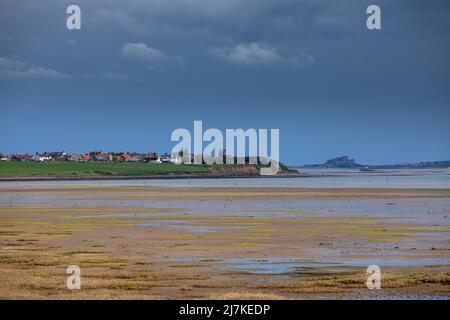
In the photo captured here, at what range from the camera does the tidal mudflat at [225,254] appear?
74.9ft

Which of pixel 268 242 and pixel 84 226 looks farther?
pixel 84 226

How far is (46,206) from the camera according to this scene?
66.3 meters

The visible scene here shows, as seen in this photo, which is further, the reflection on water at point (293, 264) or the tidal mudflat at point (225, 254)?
the reflection on water at point (293, 264)

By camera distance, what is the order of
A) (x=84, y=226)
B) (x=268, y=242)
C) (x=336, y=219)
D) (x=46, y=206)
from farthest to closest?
(x=46, y=206), (x=336, y=219), (x=84, y=226), (x=268, y=242)

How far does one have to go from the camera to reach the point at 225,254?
103 feet

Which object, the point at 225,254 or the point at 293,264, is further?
the point at 225,254

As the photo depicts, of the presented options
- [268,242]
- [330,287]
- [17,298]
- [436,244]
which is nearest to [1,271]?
[17,298]

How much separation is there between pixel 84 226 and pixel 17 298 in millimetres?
23882

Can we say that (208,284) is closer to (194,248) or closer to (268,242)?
(194,248)

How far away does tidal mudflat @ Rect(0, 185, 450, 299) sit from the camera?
22.8 m

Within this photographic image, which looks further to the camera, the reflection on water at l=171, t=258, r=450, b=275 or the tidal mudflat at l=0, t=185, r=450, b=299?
the reflection on water at l=171, t=258, r=450, b=275
